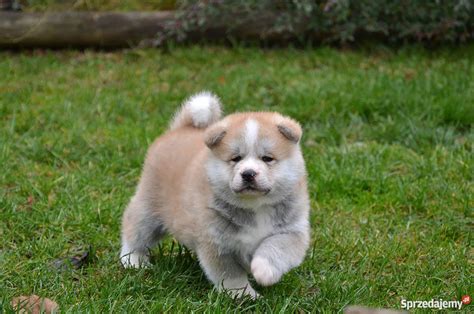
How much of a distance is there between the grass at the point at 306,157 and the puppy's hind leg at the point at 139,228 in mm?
102

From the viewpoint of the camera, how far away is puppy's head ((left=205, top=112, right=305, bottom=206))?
3727 mm

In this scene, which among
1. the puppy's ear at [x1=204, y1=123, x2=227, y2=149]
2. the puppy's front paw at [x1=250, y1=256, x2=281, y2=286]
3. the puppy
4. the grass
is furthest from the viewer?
the grass

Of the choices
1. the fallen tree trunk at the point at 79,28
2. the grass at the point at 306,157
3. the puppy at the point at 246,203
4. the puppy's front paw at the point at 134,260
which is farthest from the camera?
the fallen tree trunk at the point at 79,28

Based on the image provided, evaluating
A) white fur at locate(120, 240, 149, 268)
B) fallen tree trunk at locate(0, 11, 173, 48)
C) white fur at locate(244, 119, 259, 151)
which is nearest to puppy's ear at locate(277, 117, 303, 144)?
white fur at locate(244, 119, 259, 151)

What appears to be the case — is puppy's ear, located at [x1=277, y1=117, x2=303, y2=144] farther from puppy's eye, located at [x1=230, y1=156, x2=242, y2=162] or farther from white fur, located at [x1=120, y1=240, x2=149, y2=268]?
white fur, located at [x1=120, y1=240, x2=149, y2=268]

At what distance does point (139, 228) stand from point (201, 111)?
0.71 m

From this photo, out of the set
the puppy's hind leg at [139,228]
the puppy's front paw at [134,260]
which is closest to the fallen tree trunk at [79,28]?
the puppy's hind leg at [139,228]

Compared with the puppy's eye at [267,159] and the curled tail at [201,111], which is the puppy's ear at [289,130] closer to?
the puppy's eye at [267,159]

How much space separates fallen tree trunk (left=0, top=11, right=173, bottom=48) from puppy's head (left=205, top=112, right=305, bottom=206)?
4.81m

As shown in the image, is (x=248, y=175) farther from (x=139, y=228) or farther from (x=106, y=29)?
(x=106, y=29)

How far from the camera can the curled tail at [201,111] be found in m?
4.41

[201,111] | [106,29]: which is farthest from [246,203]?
[106,29]

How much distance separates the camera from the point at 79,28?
27.5 ft

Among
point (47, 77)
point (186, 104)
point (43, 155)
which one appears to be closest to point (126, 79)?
point (47, 77)
